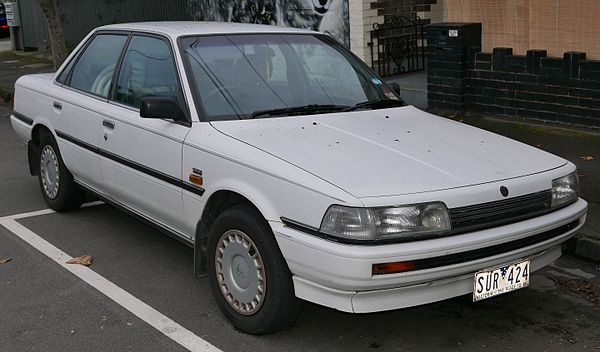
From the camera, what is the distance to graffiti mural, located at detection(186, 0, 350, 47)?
12.2m

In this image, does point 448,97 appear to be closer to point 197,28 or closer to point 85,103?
point 197,28

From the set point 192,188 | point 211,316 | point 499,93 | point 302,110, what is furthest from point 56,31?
point 211,316

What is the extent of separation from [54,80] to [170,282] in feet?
8.00

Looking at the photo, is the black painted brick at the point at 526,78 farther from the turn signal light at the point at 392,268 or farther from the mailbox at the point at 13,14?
the mailbox at the point at 13,14

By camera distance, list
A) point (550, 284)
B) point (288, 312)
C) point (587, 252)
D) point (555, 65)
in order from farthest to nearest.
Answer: point (555, 65), point (587, 252), point (550, 284), point (288, 312)

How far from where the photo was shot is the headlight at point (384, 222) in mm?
3736

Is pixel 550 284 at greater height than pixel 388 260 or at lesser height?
lesser

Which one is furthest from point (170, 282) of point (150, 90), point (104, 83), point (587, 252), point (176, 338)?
point (587, 252)

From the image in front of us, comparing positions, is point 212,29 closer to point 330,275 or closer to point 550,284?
point 330,275

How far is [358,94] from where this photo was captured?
211 inches

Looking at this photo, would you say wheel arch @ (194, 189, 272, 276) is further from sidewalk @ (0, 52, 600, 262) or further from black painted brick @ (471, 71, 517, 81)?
black painted brick @ (471, 71, 517, 81)

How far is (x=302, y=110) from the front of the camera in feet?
16.4

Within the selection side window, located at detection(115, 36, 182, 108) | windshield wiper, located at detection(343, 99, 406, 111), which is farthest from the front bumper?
side window, located at detection(115, 36, 182, 108)

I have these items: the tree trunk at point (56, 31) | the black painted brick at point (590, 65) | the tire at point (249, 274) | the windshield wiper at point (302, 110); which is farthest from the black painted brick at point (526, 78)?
the tree trunk at point (56, 31)
